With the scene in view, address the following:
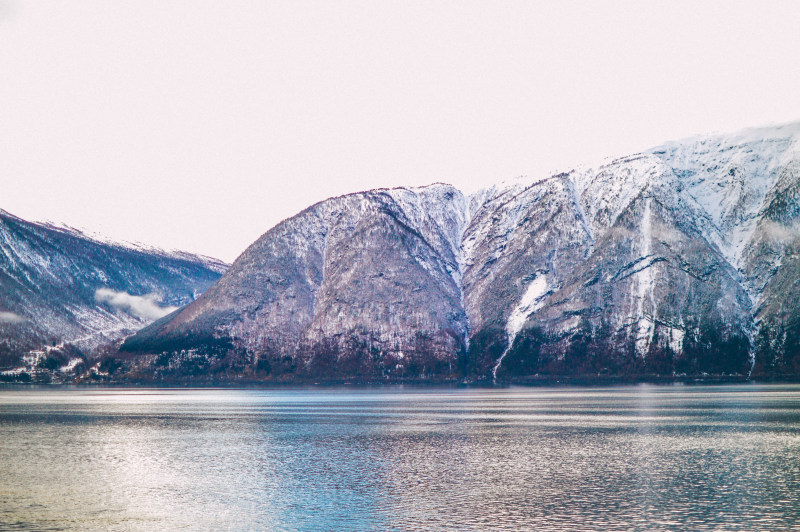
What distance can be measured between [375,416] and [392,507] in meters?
73.5

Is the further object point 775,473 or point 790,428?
point 790,428

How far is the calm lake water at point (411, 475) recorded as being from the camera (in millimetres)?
44500

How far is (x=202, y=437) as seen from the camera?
91062 millimetres

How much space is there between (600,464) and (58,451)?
52561 millimetres

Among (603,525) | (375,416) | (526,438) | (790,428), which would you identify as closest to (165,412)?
(375,416)

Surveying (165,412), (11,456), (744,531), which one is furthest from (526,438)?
(165,412)

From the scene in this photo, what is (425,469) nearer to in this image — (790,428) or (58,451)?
(58,451)

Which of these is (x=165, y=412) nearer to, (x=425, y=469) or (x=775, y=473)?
(x=425, y=469)

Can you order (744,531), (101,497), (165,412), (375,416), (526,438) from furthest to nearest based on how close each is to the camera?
(165,412)
(375,416)
(526,438)
(101,497)
(744,531)

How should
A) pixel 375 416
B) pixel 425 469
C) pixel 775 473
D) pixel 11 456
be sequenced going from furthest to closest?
pixel 375 416 < pixel 11 456 < pixel 425 469 < pixel 775 473

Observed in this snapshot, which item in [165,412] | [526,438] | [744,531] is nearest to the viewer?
[744,531]

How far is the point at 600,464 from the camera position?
63719 mm

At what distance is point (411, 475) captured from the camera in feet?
195

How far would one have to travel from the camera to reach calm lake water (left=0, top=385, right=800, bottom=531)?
146 ft
